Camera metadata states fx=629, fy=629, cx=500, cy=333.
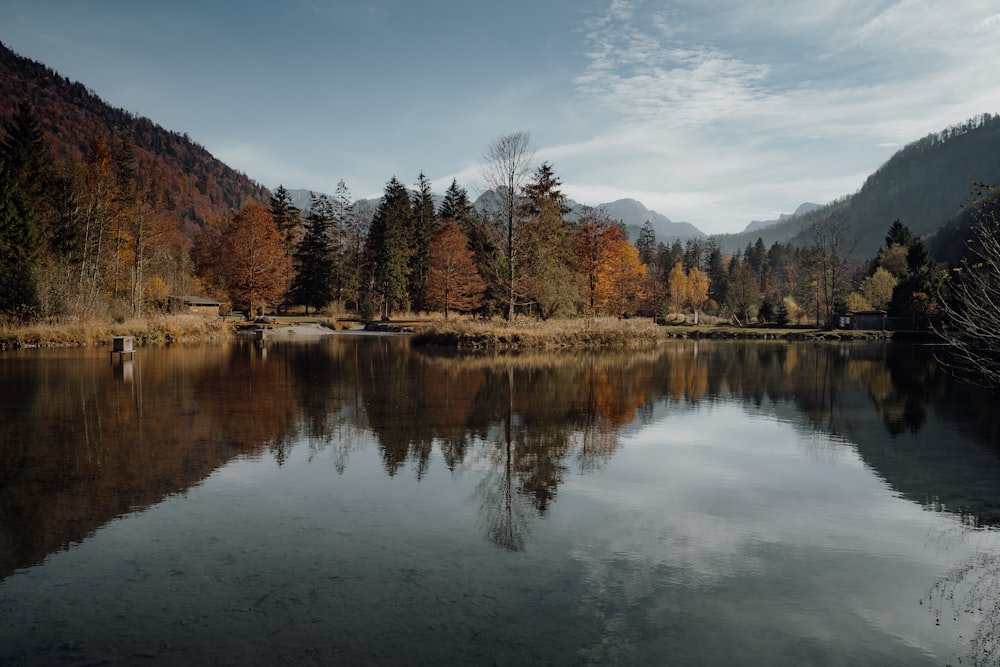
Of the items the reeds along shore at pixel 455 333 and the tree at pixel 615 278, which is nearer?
the reeds along shore at pixel 455 333

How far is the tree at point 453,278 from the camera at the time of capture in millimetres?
63156

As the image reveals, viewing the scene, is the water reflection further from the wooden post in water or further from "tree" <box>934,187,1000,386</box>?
the wooden post in water

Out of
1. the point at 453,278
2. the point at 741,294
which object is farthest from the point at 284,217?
the point at 741,294

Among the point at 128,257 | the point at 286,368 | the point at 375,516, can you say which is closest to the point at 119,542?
the point at 375,516

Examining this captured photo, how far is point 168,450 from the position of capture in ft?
31.1

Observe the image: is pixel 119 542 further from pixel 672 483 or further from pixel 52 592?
pixel 672 483

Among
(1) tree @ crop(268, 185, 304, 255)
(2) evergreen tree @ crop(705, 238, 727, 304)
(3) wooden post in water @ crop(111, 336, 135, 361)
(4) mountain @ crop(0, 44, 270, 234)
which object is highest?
(4) mountain @ crop(0, 44, 270, 234)

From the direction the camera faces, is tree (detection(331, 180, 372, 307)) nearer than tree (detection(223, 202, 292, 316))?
No

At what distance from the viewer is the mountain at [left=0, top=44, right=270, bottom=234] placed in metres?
116

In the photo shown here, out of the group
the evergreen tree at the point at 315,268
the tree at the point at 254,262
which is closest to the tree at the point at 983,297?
the tree at the point at 254,262

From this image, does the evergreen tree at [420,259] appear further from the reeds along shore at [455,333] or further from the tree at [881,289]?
the tree at [881,289]

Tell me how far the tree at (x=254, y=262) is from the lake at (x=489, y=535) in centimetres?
4935

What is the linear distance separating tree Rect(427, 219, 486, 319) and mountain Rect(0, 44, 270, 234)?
63.0m

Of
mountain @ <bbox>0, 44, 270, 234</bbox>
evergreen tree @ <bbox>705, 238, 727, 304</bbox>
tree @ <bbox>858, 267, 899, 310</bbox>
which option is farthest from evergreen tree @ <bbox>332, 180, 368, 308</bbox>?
evergreen tree @ <bbox>705, 238, 727, 304</bbox>
